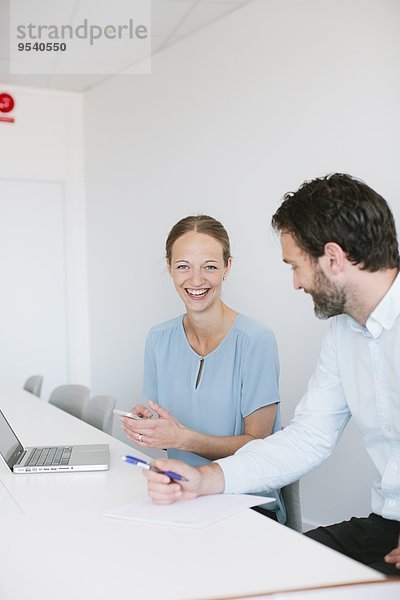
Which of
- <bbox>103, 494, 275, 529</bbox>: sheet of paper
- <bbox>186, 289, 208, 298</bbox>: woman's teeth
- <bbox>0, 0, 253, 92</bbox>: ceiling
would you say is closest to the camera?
<bbox>103, 494, 275, 529</bbox>: sheet of paper

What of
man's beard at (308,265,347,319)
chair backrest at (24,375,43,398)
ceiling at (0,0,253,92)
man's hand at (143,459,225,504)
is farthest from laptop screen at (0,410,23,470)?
ceiling at (0,0,253,92)

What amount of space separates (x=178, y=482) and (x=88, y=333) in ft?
15.7

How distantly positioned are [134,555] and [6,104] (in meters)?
5.24

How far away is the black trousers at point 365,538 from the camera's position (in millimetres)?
1892

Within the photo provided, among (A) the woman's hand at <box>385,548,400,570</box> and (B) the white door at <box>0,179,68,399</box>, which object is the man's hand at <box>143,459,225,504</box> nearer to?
(A) the woman's hand at <box>385,548,400,570</box>

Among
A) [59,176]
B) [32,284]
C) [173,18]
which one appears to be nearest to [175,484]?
[173,18]

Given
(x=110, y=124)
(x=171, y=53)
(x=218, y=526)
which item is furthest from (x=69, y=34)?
(x=218, y=526)

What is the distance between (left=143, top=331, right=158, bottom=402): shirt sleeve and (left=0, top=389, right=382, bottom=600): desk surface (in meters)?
0.73

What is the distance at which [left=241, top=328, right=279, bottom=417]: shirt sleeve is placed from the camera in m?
2.42

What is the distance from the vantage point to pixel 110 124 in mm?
5887

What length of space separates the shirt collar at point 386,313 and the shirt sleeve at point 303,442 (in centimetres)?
19

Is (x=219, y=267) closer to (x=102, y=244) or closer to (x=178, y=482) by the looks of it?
(x=178, y=482)

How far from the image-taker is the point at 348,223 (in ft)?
5.78

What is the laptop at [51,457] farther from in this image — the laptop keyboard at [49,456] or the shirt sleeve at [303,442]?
the shirt sleeve at [303,442]
